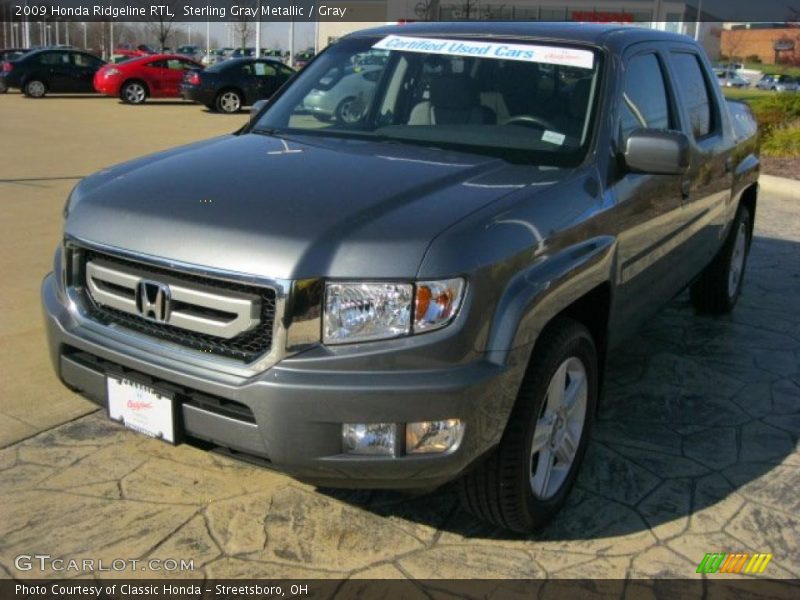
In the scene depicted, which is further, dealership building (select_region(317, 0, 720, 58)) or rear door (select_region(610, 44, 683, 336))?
dealership building (select_region(317, 0, 720, 58))

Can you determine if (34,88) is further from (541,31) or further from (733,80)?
(733,80)

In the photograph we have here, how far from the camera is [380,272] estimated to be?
2537 mm

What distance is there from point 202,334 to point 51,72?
26.3 metres

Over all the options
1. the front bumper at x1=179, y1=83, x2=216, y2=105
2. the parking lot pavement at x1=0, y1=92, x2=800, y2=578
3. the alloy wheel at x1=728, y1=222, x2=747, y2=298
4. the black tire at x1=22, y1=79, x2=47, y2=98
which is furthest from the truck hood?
the black tire at x1=22, y1=79, x2=47, y2=98

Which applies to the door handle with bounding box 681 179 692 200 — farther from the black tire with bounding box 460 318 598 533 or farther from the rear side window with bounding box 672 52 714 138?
the black tire with bounding box 460 318 598 533

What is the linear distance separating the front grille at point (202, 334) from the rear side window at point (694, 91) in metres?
2.96

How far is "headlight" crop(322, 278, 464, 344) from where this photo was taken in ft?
8.38

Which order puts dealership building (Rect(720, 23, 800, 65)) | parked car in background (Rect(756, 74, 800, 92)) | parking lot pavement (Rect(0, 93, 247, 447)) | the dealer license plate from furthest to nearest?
1. dealership building (Rect(720, 23, 800, 65))
2. parked car in background (Rect(756, 74, 800, 92))
3. parking lot pavement (Rect(0, 93, 247, 447))
4. the dealer license plate

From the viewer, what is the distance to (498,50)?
3.90 metres

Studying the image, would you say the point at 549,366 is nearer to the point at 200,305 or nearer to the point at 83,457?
the point at 200,305

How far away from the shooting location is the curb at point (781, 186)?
11.6 m

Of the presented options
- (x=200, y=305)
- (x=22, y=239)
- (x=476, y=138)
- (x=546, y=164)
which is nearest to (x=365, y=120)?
(x=476, y=138)

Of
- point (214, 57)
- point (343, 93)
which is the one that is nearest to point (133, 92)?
point (343, 93)

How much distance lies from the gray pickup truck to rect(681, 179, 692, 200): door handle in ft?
0.60
